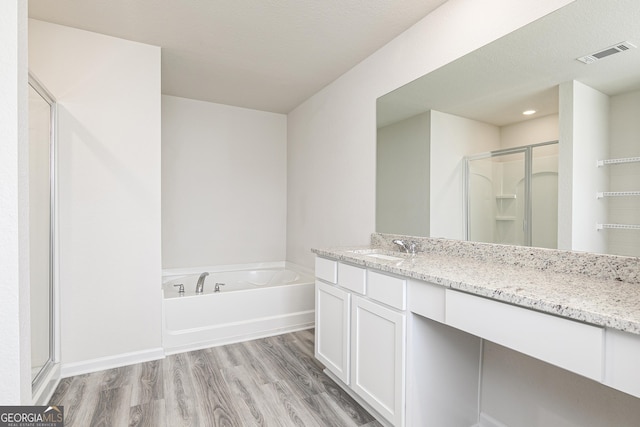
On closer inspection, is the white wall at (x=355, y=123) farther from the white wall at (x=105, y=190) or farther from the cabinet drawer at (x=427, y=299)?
the white wall at (x=105, y=190)

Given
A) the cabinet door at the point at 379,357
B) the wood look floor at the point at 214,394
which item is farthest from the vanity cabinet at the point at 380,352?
the wood look floor at the point at 214,394

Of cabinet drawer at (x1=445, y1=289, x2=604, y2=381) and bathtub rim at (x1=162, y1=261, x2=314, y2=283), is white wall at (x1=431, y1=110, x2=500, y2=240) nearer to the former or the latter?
cabinet drawer at (x1=445, y1=289, x2=604, y2=381)

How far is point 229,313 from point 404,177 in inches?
74.4

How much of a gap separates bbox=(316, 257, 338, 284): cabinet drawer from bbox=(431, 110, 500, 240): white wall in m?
0.68

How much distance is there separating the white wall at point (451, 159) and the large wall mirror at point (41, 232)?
2421mm

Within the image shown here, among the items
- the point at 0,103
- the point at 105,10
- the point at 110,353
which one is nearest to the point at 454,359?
the point at 0,103

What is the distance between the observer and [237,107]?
400 centimetres

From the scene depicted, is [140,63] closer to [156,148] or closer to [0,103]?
[156,148]

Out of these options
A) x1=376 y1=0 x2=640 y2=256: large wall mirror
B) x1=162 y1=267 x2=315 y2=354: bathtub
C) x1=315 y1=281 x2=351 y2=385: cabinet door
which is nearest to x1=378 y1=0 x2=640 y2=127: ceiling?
x1=376 y1=0 x2=640 y2=256: large wall mirror

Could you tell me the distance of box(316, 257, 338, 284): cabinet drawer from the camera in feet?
6.79

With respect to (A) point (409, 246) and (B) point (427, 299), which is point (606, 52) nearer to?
(B) point (427, 299)

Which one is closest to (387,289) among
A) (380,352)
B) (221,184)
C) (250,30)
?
(380,352)

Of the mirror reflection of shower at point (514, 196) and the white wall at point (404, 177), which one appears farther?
the white wall at point (404, 177)

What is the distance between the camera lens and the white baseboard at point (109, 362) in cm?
226
